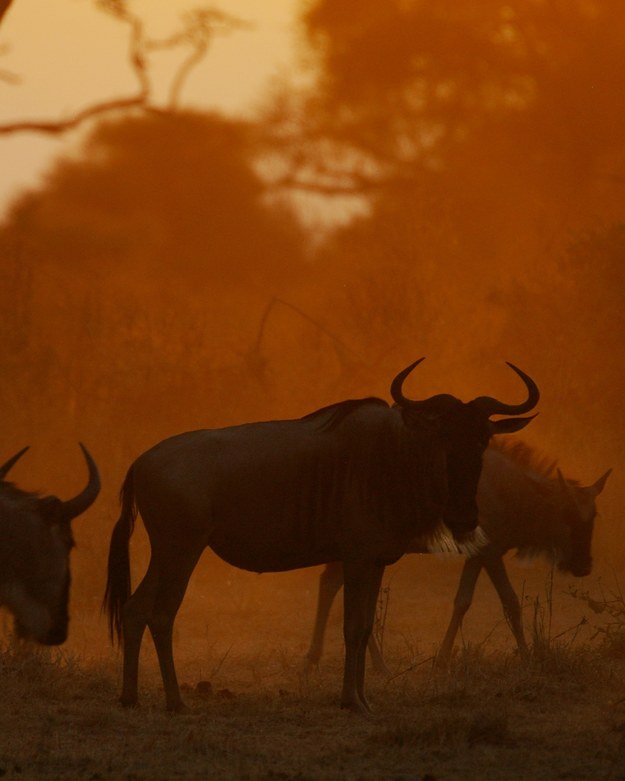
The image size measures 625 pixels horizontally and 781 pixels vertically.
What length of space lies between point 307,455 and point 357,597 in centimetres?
68

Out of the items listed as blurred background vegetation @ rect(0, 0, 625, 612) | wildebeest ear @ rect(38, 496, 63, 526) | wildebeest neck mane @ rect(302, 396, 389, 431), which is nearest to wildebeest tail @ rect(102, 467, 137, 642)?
wildebeest ear @ rect(38, 496, 63, 526)

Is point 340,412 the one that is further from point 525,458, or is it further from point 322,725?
point 525,458

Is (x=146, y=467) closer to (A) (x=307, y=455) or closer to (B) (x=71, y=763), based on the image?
(A) (x=307, y=455)

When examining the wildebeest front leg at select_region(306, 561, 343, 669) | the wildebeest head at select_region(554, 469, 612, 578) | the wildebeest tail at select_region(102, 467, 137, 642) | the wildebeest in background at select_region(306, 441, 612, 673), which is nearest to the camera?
the wildebeest tail at select_region(102, 467, 137, 642)

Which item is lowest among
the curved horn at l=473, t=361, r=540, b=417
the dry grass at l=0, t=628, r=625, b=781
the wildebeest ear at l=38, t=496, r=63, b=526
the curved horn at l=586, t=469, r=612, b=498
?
the dry grass at l=0, t=628, r=625, b=781

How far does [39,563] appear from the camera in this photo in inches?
262

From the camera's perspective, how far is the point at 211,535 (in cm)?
691

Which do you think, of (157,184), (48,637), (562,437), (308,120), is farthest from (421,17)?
(48,637)

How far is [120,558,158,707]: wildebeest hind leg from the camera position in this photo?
6758 mm

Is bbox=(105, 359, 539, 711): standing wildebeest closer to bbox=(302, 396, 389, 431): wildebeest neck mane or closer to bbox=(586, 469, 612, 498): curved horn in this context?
bbox=(302, 396, 389, 431): wildebeest neck mane

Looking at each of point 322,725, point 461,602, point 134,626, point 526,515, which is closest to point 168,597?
point 134,626

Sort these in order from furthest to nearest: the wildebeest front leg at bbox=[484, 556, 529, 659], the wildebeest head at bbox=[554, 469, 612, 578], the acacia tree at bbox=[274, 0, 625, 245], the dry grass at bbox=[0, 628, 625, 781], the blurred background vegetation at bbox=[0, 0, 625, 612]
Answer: the acacia tree at bbox=[274, 0, 625, 245], the blurred background vegetation at bbox=[0, 0, 625, 612], the wildebeest head at bbox=[554, 469, 612, 578], the wildebeest front leg at bbox=[484, 556, 529, 659], the dry grass at bbox=[0, 628, 625, 781]

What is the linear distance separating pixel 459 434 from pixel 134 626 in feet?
5.46

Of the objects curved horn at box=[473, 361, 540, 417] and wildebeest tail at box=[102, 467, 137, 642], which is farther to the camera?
wildebeest tail at box=[102, 467, 137, 642]
